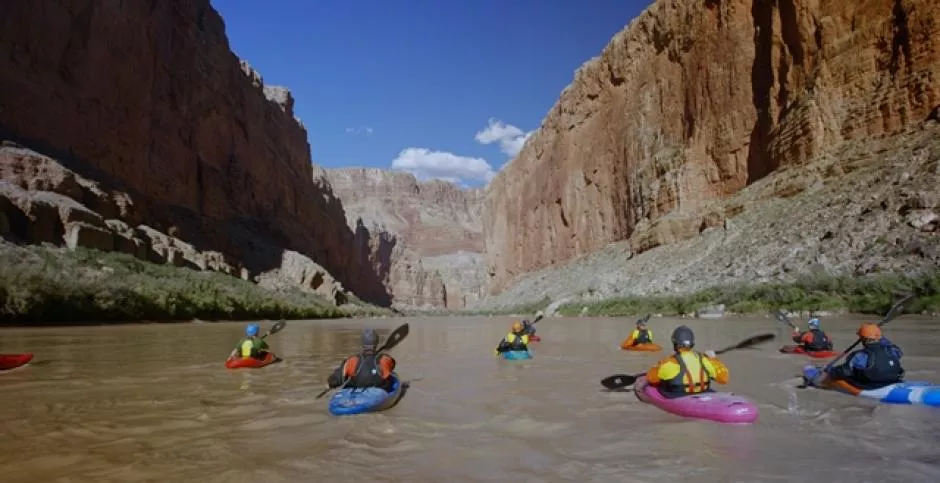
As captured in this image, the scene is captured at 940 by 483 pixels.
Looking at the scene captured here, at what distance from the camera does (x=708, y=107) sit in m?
53.0

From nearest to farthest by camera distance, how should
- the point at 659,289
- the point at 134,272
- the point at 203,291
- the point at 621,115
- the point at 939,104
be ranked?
the point at 939,104
the point at 134,272
the point at 203,291
the point at 659,289
the point at 621,115

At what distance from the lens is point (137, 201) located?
157ft

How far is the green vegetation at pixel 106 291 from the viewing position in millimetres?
24672

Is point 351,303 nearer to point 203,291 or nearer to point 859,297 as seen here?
point 203,291

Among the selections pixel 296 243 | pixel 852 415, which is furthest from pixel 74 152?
pixel 852 415

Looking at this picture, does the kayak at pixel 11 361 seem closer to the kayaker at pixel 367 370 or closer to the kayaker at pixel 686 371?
the kayaker at pixel 367 370

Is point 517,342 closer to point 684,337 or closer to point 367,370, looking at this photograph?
point 367,370

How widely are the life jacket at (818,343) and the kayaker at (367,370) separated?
9.71 m

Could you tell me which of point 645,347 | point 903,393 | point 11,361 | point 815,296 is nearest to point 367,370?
point 903,393

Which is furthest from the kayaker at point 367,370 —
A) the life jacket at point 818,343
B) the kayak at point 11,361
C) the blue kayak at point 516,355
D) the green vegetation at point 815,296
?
the green vegetation at point 815,296

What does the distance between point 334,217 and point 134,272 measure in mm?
70517

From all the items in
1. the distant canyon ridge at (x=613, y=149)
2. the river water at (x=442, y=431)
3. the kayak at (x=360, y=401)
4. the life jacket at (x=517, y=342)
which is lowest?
the river water at (x=442, y=431)

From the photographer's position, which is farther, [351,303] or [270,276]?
[351,303]

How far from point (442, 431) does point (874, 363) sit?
590 centimetres
